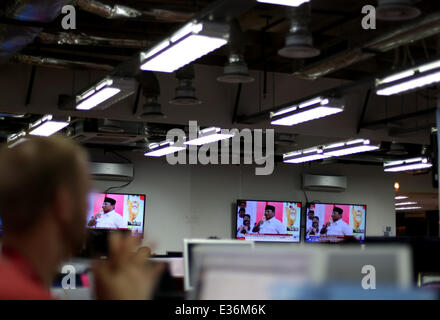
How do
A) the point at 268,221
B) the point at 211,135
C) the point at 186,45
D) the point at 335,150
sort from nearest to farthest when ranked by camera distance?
the point at 186,45, the point at 211,135, the point at 335,150, the point at 268,221

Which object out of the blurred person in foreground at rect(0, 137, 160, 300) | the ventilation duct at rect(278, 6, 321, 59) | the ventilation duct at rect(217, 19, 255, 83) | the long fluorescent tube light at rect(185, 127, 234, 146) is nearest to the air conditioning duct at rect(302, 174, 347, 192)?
the long fluorescent tube light at rect(185, 127, 234, 146)

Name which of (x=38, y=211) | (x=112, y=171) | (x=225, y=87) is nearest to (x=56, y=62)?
(x=225, y=87)

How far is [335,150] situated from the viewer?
10.4 m

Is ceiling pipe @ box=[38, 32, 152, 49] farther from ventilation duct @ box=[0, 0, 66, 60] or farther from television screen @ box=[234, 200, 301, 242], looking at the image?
television screen @ box=[234, 200, 301, 242]

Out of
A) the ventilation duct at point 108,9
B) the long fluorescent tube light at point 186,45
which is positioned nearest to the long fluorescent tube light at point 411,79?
the long fluorescent tube light at point 186,45

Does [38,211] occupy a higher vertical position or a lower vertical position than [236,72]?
lower

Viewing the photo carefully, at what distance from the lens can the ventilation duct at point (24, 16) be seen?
5094mm

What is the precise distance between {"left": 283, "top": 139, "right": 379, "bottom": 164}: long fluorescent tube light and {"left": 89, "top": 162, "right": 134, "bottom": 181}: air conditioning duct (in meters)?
3.13

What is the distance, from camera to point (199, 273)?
1.67m

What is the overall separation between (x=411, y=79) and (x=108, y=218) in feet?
26.5

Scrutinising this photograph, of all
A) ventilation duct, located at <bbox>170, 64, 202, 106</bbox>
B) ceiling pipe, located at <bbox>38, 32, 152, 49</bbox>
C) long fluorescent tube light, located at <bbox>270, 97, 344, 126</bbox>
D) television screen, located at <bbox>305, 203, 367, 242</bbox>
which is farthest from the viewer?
television screen, located at <bbox>305, 203, 367, 242</bbox>

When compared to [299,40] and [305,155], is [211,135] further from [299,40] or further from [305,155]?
[299,40]

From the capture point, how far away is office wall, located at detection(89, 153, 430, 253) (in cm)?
1352

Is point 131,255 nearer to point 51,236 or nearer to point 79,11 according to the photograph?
point 51,236
